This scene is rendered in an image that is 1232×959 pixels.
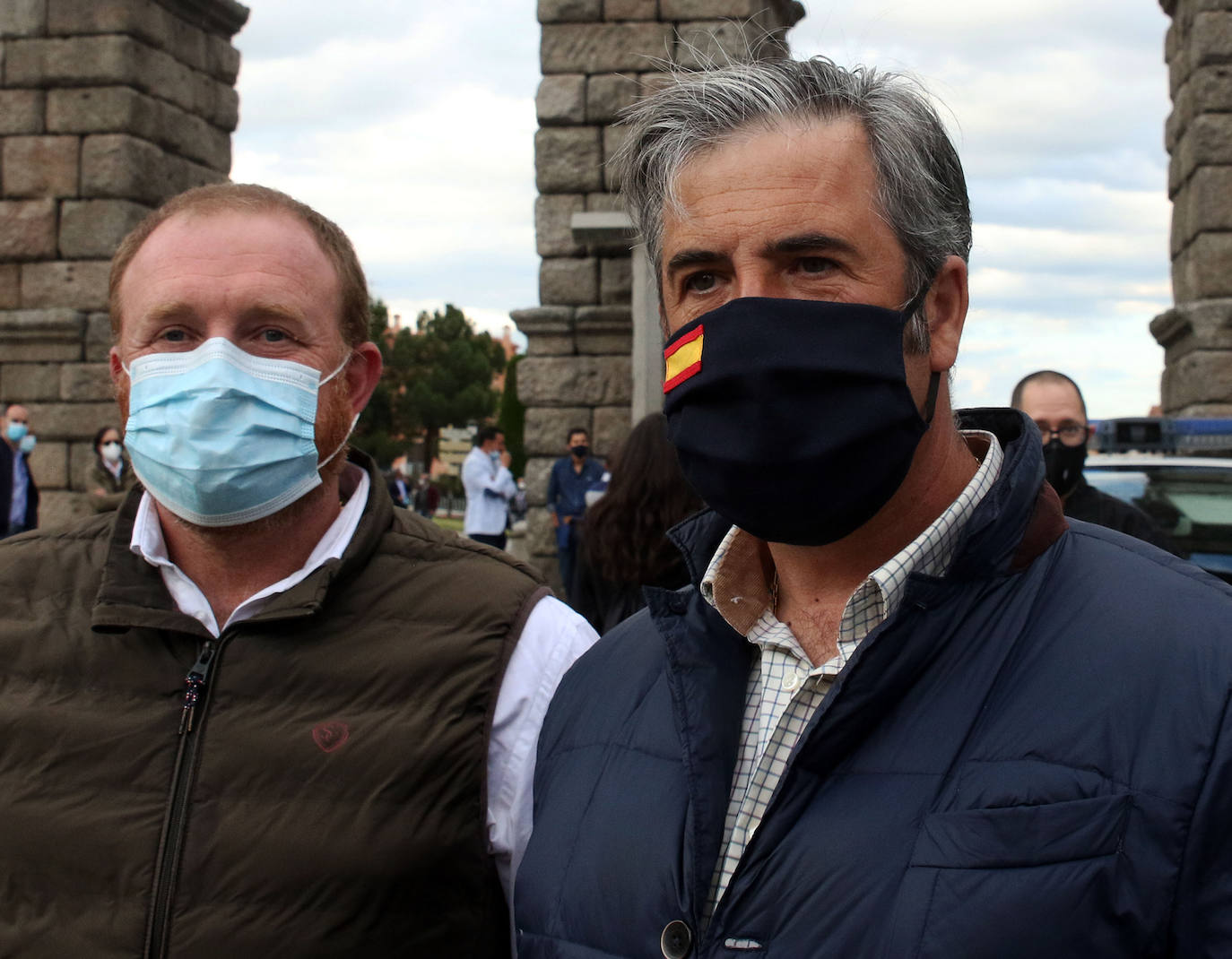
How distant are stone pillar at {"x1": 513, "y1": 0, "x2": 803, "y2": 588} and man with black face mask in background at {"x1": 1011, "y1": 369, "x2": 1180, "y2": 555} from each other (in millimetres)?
4372

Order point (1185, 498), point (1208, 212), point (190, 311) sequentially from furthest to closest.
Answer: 1. point (1208, 212)
2. point (1185, 498)
3. point (190, 311)

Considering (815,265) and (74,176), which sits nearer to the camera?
(815,265)

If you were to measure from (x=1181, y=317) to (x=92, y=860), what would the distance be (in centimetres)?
1023

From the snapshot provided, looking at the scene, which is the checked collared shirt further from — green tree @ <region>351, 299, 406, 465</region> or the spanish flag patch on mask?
green tree @ <region>351, 299, 406, 465</region>

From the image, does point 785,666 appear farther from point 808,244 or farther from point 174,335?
point 174,335

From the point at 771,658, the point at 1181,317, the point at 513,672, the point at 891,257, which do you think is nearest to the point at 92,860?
the point at 513,672

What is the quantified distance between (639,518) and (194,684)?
254cm

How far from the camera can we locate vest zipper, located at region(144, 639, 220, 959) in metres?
1.93

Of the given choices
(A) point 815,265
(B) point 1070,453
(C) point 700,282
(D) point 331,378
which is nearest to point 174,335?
(D) point 331,378

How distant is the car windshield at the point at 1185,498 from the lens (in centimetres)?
559

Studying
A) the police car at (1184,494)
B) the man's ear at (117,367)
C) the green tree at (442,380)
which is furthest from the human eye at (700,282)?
the green tree at (442,380)

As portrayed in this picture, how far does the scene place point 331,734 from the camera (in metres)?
2.05

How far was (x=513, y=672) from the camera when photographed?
219 centimetres

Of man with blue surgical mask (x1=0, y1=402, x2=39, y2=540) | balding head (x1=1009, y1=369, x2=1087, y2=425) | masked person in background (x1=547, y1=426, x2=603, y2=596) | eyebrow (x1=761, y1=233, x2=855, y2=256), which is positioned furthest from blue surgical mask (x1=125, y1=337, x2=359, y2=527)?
masked person in background (x1=547, y1=426, x2=603, y2=596)
